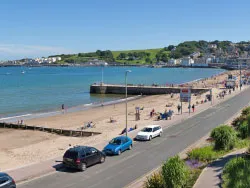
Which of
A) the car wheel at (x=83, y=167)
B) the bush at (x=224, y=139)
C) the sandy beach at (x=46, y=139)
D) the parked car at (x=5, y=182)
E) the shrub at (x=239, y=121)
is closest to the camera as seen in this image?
the parked car at (x=5, y=182)

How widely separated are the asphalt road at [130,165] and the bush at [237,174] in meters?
5.71

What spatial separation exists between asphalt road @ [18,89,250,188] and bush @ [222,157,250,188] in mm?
5705

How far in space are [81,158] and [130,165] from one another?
3028 mm

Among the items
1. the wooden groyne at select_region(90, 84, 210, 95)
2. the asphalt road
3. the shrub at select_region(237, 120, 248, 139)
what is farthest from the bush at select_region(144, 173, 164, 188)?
the wooden groyne at select_region(90, 84, 210, 95)

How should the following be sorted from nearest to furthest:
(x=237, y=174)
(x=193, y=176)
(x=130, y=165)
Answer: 1. (x=237, y=174)
2. (x=193, y=176)
3. (x=130, y=165)

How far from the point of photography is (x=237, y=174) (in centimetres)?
1320

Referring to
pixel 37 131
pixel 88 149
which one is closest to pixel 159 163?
pixel 88 149

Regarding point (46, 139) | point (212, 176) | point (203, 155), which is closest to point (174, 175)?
point (212, 176)

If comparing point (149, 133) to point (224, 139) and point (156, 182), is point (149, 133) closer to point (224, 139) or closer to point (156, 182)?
point (224, 139)

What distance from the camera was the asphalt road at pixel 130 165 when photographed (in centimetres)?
1830

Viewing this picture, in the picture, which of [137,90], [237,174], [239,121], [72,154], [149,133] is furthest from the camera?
[137,90]

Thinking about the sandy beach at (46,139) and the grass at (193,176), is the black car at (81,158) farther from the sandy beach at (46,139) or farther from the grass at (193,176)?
the grass at (193,176)

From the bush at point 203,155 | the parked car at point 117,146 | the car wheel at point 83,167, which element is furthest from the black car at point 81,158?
the bush at point 203,155

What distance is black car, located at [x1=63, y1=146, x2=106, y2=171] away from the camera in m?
Result: 20.5
